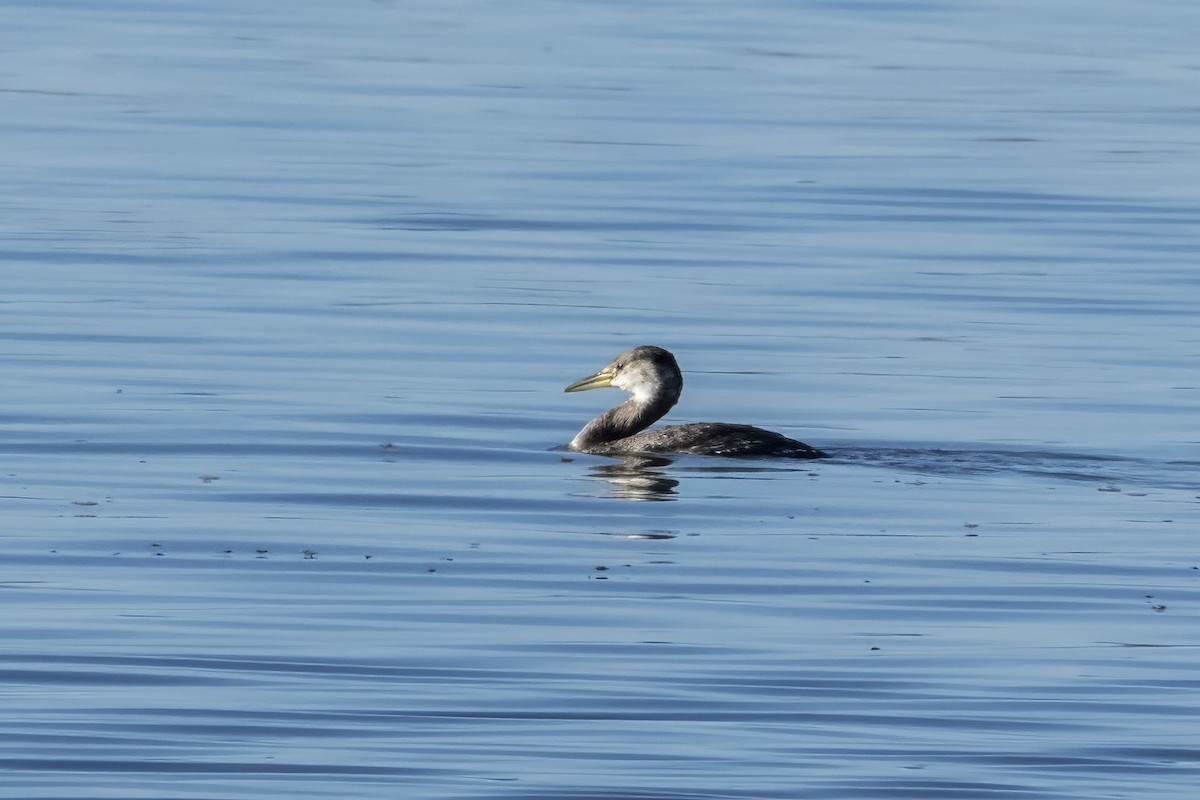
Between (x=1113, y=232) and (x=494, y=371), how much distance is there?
9047 millimetres

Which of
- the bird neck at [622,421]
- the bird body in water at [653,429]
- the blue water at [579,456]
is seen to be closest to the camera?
the blue water at [579,456]

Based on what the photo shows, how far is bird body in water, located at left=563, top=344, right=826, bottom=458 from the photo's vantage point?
47.9 ft

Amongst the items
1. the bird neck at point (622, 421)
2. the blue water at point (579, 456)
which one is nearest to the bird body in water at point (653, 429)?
the bird neck at point (622, 421)

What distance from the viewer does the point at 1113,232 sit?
24406 millimetres

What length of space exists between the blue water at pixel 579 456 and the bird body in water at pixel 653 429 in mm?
181

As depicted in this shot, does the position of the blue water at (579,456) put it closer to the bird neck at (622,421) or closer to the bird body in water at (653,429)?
the bird body in water at (653,429)

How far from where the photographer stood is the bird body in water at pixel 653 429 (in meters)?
14.6

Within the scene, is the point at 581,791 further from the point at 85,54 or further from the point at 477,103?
the point at 85,54

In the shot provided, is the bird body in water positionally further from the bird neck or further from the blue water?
the blue water

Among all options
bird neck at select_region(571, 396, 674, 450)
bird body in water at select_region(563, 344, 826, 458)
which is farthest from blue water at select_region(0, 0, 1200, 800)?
bird neck at select_region(571, 396, 674, 450)

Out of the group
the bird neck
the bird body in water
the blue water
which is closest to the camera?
the blue water

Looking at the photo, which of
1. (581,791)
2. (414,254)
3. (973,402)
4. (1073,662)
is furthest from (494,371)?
(581,791)

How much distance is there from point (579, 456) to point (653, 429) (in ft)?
2.47

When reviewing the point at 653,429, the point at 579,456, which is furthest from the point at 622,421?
the point at 579,456
